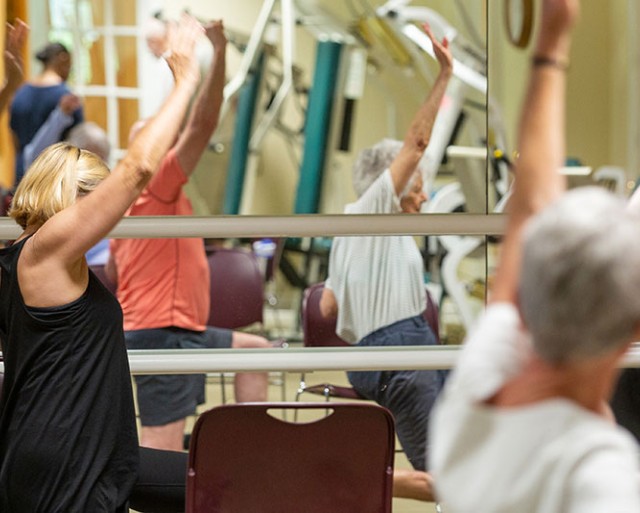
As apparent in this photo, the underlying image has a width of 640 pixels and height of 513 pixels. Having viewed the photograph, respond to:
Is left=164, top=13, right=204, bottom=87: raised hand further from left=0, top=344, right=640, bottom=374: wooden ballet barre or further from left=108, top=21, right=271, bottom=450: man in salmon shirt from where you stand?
left=108, top=21, right=271, bottom=450: man in salmon shirt

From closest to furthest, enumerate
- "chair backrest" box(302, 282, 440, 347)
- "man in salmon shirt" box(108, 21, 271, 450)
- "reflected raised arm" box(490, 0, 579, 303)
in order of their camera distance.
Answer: "reflected raised arm" box(490, 0, 579, 303) < "chair backrest" box(302, 282, 440, 347) < "man in salmon shirt" box(108, 21, 271, 450)

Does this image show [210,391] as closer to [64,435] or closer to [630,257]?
[64,435]

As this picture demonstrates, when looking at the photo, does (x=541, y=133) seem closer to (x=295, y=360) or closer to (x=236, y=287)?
(x=295, y=360)

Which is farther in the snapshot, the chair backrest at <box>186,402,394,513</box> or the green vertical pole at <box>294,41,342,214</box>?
the green vertical pole at <box>294,41,342,214</box>

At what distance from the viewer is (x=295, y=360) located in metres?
2.51

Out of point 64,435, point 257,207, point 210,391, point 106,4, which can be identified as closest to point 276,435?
point 64,435

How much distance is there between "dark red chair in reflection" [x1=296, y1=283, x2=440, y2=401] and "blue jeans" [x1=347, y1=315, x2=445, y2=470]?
16 cm

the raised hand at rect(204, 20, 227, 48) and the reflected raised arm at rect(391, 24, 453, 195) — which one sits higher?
the raised hand at rect(204, 20, 227, 48)

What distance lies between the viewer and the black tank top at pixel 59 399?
6.88 feet

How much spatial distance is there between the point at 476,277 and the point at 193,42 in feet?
10.3

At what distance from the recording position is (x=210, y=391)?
16.6 ft

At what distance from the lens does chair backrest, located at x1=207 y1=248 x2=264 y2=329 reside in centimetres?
474

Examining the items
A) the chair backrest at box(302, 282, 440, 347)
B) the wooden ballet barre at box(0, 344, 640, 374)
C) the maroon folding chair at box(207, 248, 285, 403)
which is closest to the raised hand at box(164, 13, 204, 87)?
the wooden ballet barre at box(0, 344, 640, 374)

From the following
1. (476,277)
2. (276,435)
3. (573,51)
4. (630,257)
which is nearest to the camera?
(630,257)
